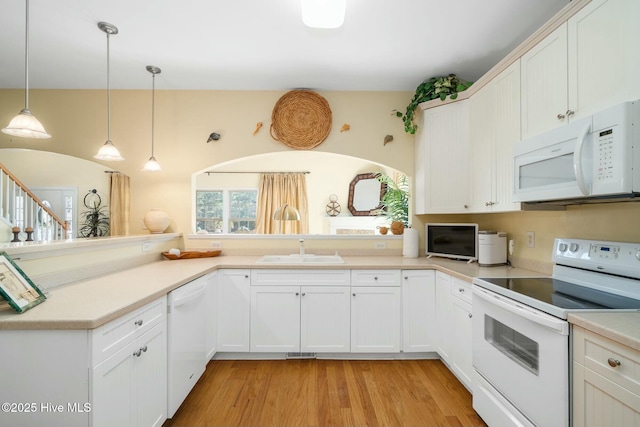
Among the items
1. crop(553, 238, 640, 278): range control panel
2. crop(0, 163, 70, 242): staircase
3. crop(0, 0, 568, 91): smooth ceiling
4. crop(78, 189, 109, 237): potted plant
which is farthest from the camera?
crop(78, 189, 109, 237): potted plant

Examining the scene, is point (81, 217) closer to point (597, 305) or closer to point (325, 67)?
point (325, 67)

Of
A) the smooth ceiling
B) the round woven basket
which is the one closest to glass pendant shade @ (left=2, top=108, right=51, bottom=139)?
the smooth ceiling

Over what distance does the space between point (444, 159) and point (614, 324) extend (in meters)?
1.90

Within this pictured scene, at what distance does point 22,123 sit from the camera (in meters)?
1.78

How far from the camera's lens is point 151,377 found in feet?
5.04

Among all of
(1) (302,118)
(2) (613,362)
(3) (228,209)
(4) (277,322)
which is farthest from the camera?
(3) (228,209)

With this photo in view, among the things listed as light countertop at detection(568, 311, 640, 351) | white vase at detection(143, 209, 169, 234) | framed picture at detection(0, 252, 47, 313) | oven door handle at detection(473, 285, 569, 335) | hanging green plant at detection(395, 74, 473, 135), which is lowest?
oven door handle at detection(473, 285, 569, 335)

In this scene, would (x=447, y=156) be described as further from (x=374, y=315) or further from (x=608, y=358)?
(x=608, y=358)

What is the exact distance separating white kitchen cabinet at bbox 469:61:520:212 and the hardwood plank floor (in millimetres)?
1385

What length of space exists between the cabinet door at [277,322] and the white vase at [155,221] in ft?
4.29

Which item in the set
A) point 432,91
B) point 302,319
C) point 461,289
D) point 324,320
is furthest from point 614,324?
point 432,91

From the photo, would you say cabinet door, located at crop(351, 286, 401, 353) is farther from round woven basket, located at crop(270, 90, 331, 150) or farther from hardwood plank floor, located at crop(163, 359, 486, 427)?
round woven basket, located at crop(270, 90, 331, 150)

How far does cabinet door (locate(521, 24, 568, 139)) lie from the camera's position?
5.36 ft

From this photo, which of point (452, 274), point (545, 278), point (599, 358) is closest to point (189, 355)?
point (452, 274)
